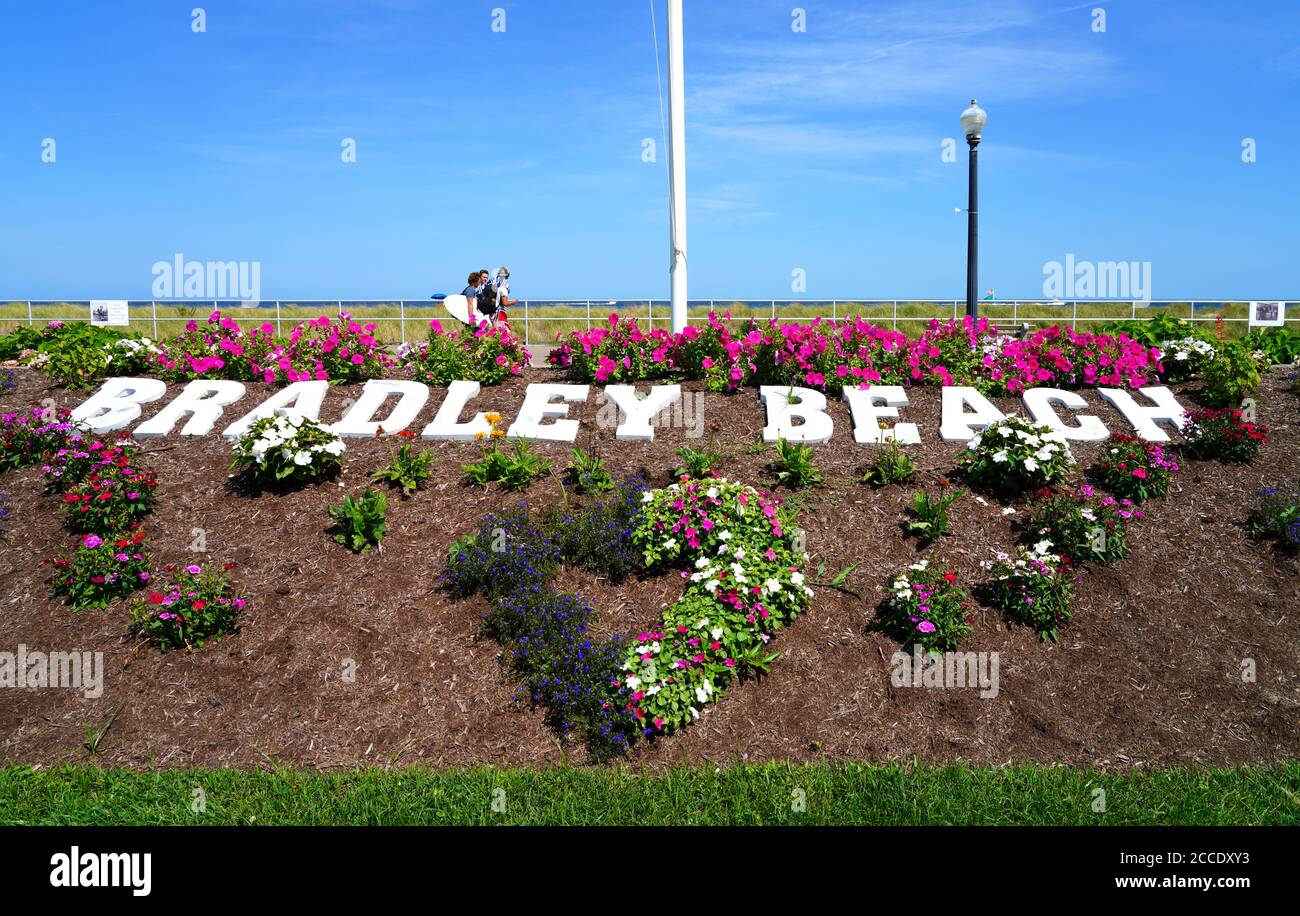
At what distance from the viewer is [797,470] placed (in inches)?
292

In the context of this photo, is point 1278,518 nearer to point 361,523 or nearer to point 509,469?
point 509,469

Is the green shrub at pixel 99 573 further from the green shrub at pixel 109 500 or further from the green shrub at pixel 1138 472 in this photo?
the green shrub at pixel 1138 472

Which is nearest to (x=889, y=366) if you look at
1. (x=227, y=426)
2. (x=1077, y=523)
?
(x=1077, y=523)

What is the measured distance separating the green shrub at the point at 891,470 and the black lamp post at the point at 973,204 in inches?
264

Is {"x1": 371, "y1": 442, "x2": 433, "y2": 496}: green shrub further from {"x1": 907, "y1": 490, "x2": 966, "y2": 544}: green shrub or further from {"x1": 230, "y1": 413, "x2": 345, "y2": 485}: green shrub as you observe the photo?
{"x1": 907, "y1": 490, "x2": 966, "y2": 544}: green shrub

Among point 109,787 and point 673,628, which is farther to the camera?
point 673,628

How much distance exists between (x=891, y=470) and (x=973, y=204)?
7.48 m

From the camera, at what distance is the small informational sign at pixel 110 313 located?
40.6 feet

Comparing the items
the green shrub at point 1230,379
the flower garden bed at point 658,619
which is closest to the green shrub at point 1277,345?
the green shrub at point 1230,379

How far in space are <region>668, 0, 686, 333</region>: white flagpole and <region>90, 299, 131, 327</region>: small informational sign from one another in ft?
25.4

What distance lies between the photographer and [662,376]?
9.61 m

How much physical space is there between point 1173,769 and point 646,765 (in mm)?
2994

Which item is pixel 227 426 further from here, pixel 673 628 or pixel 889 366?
pixel 889 366

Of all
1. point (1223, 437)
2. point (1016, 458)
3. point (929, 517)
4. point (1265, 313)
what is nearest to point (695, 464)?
point (929, 517)
